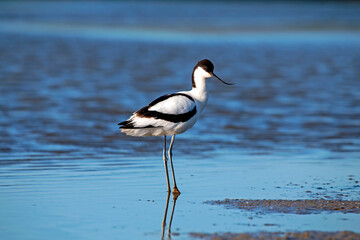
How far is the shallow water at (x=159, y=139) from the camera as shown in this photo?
5.93 meters

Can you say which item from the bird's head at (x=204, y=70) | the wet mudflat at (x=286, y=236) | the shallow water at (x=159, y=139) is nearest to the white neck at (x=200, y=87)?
the bird's head at (x=204, y=70)

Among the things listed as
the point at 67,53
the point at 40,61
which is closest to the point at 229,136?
the point at 40,61

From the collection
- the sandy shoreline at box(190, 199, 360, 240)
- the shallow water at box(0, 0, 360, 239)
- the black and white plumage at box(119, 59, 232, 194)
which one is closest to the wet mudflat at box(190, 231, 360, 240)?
the sandy shoreline at box(190, 199, 360, 240)

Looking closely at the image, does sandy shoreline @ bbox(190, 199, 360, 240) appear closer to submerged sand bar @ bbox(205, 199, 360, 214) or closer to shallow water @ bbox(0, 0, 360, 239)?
submerged sand bar @ bbox(205, 199, 360, 214)

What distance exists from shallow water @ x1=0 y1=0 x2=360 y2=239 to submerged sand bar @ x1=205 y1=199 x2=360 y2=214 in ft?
0.55

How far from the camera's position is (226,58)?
69.5 ft

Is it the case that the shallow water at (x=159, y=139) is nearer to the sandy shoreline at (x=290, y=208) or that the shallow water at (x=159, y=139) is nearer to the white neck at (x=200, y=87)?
the sandy shoreline at (x=290, y=208)

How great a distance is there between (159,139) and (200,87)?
9.68 feet

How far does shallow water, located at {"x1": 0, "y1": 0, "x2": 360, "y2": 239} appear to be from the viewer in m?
5.93

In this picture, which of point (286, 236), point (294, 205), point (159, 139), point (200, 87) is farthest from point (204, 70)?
point (159, 139)

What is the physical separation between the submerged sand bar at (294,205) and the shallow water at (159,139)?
167mm

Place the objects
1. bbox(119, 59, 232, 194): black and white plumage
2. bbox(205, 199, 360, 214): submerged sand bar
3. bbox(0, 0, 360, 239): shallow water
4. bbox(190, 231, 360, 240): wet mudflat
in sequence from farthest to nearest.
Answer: bbox(119, 59, 232, 194): black and white plumage, bbox(205, 199, 360, 214): submerged sand bar, bbox(0, 0, 360, 239): shallow water, bbox(190, 231, 360, 240): wet mudflat

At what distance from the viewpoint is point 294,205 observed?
6.26 m

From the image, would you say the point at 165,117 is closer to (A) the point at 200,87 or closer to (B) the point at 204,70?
(A) the point at 200,87
